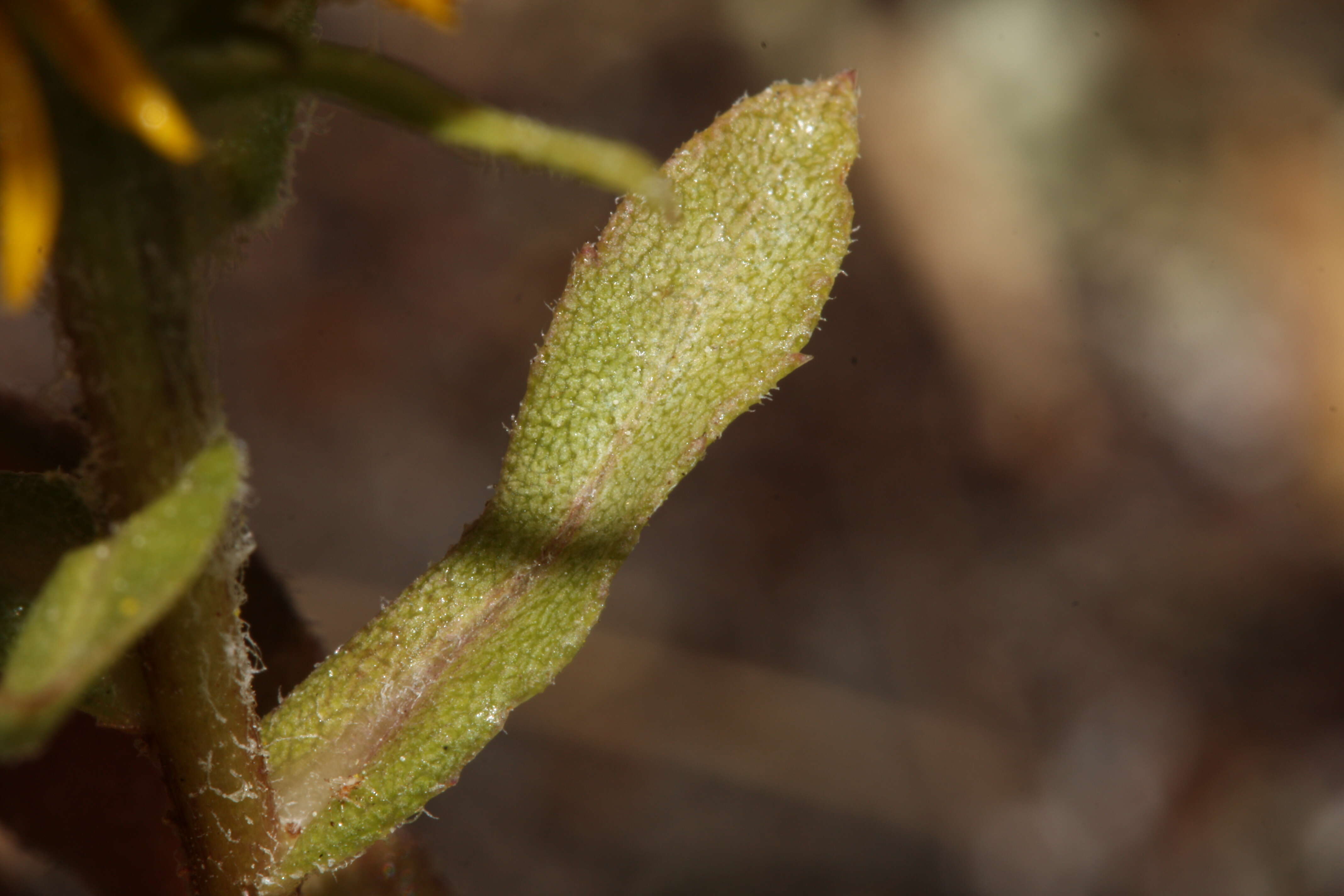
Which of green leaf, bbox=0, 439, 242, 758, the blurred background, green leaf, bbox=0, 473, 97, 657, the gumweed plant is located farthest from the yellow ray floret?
the blurred background

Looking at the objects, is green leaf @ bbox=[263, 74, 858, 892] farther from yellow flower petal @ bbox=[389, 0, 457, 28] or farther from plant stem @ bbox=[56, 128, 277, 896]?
yellow flower petal @ bbox=[389, 0, 457, 28]

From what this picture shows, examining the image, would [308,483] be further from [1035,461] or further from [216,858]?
[216,858]

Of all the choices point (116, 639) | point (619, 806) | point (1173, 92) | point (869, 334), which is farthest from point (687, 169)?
point (1173, 92)

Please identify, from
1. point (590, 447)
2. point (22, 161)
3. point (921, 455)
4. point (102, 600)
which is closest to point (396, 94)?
point (22, 161)

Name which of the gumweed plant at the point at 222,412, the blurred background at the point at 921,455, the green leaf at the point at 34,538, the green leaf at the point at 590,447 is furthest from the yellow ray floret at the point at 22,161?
the blurred background at the point at 921,455

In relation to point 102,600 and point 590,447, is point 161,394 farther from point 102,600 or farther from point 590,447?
point 590,447

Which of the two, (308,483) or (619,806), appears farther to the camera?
(308,483)

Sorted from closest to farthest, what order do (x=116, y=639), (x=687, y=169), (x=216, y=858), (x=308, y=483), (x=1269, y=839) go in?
(x=116, y=639), (x=216, y=858), (x=687, y=169), (x=1269, y=839), (x=308, y=483)
